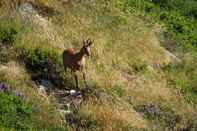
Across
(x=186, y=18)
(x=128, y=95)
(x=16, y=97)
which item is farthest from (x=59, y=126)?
(x=186, y=18)

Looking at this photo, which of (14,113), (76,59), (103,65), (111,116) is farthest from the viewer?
(103,65)

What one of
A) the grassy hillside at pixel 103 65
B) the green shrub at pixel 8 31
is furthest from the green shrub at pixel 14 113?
the green shrub at pixel 8 31

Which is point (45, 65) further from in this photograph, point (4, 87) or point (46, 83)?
point (4, 87)

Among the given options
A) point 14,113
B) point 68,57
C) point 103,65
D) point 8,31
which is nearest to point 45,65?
point 68,57

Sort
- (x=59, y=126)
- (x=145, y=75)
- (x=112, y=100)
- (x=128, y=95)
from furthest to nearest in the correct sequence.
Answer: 1. (x=145, y=75)
2. (x=128, y=95)
3. (x=112, y=100)
4. (x=59, y=126)

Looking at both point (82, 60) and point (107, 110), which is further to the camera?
point (82, 60)

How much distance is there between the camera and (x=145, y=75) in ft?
55.3

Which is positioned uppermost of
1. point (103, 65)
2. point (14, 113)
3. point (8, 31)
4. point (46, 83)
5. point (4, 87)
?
point (8, 31)

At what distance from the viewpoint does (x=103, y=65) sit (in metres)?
16.1

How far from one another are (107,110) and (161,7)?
11.6 metres

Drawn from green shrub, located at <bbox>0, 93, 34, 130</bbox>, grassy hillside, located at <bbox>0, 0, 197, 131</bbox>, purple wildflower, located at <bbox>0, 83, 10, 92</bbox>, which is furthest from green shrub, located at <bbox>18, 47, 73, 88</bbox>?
green shrub, located at <bbox>0, 93, 34, 130</bbox>

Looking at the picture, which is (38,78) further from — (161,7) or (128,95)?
(161,7)

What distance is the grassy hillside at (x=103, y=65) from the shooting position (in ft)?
41.7

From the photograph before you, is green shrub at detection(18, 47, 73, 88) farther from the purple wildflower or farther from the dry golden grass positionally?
the purple wildflower
